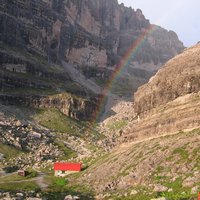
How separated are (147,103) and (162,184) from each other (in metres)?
36.8

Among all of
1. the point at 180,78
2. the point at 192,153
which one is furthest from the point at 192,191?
the point at 180,78

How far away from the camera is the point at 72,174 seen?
92.2m

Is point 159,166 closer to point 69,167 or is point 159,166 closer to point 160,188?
point 160,188

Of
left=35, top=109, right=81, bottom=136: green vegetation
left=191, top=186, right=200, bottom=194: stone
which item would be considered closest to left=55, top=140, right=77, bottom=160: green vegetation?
left=35, top=109, right=81, bottom=136: green vegetation

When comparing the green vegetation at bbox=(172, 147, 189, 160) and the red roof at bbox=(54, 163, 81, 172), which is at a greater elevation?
the green vegetation at bbox=(172, 147, 189, 160)

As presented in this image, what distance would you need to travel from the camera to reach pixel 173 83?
78312 mm

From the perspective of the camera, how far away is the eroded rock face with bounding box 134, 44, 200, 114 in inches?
2913

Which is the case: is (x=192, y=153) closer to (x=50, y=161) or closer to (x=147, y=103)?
(x=147, y=103)

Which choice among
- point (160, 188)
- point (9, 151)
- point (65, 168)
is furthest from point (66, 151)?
point (160, 188)

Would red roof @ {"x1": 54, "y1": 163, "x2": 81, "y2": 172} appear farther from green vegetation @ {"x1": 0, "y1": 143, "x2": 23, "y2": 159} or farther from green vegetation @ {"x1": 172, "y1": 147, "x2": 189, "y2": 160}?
green vegetation @ {"x1": 172, "y1": 147, "x2": 189, "y2": 160}

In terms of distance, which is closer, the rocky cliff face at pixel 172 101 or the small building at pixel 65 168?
the rocky cliff face at pixel 172 101

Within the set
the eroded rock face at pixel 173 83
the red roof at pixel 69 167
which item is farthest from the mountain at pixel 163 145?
the red roof at pixel 69 167

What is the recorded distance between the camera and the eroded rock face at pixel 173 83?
243ft

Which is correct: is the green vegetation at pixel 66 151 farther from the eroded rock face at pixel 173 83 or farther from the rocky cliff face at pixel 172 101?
the rocky cliff face at pixel 172 101
